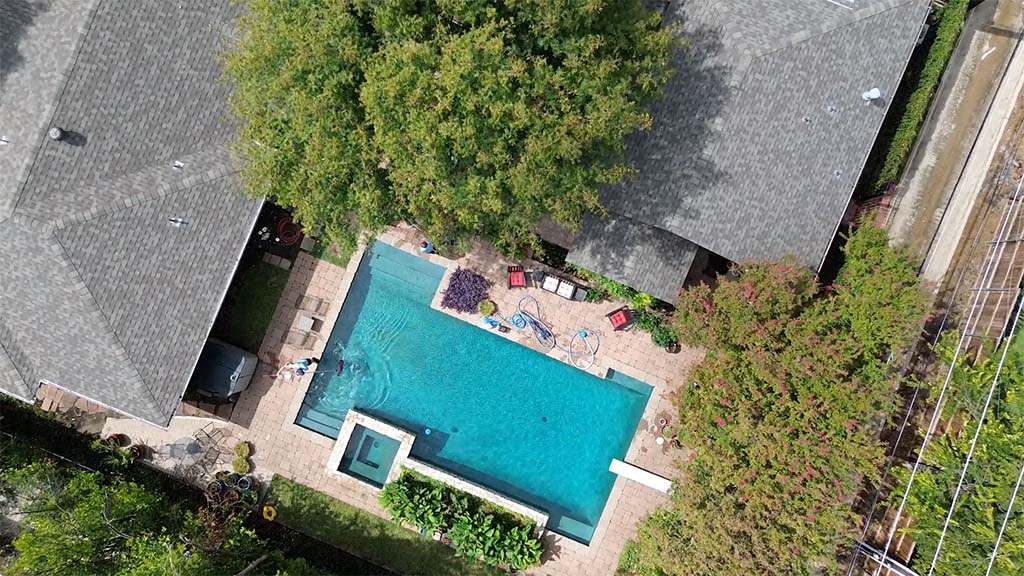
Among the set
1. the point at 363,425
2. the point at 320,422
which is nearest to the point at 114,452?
the point at 320,422

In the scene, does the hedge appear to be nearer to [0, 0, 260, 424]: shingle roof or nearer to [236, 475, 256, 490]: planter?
[0, 0, 260, 424]: shingle roof

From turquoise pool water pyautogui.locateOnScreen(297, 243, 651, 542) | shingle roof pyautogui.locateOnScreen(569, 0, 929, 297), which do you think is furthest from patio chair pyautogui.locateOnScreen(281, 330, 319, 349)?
shingle roof pyautogui.locateOnScreen(569, 0, 929, 297)

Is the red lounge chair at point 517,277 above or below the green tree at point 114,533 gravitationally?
above

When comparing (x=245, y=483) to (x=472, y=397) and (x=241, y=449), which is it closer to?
(x=241, y=449)

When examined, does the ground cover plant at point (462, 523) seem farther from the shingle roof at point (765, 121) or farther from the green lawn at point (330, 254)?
the shingle roof at point (765, 121)

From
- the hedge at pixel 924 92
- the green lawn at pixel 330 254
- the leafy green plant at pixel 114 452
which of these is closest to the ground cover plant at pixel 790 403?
the hedge at pixel 924 92

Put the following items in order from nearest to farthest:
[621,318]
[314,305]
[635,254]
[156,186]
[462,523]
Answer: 1. [156,186]
2. [635,254]
3. [462,523]
4. [621,318]
5. [314,305]

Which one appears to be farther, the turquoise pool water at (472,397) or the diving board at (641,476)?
the turquoise pool water at (472,397)

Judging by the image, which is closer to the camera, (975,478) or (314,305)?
(975,478)
